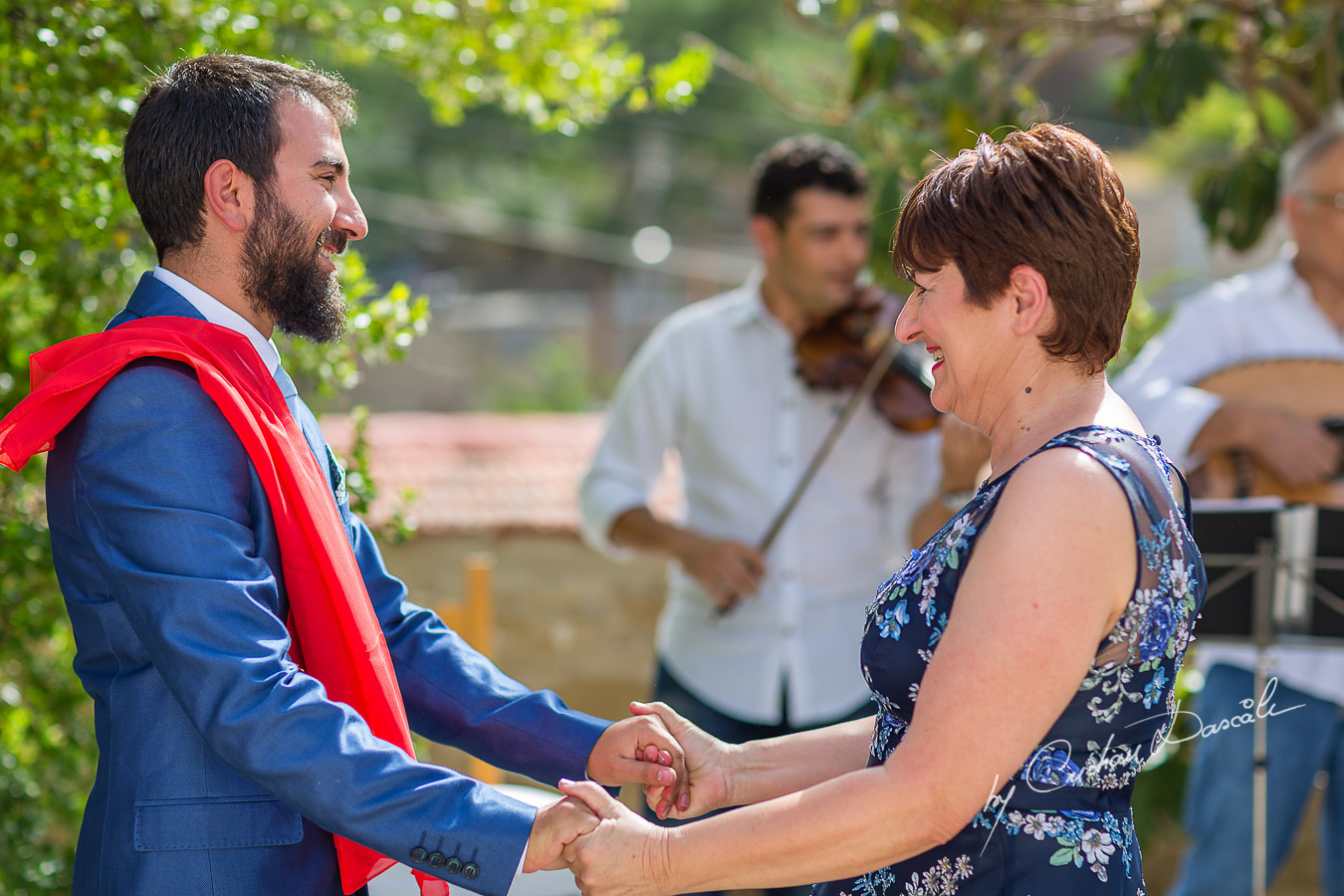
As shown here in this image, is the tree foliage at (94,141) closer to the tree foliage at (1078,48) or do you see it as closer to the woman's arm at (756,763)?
the tree foliage at (1078,48)

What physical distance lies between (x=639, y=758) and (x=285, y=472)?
2.36ft

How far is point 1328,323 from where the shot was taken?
3.35 metres

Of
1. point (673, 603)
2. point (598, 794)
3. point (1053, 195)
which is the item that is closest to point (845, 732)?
point (598, 794)

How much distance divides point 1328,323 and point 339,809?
2936mm

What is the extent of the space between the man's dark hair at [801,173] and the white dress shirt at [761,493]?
262 millimetres

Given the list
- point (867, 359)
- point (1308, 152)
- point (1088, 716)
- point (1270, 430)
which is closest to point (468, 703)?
A: point (1088, 716)

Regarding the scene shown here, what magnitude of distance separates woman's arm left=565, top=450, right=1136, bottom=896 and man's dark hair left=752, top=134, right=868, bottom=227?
204 cm

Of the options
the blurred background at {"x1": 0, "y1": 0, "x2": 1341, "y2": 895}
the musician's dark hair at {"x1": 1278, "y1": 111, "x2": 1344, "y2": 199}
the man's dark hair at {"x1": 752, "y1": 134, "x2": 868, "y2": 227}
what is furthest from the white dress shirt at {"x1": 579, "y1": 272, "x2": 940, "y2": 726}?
the musician's dark hair at {"x1": 1278, "y1": 111, "x2": 1344, "y2": 199}

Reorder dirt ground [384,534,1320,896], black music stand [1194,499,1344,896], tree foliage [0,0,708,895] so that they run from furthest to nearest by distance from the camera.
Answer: dirt ground [384,534,1320,896], black music stand [1194,499,1344,896], tree foliage [0,0,708,895]

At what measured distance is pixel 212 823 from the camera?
1574mm

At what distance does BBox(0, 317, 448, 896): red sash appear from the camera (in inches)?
62.0

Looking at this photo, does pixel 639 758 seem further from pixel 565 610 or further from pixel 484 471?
pixel 484 471

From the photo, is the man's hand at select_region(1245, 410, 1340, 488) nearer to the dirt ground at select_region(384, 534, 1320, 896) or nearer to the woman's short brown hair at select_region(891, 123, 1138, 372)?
the woman's short brown hair at select_region(891, 123, 1138, 372)

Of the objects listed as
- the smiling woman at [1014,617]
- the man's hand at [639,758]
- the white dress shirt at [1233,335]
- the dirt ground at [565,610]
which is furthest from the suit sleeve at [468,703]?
the dirt ground at [565,610]
